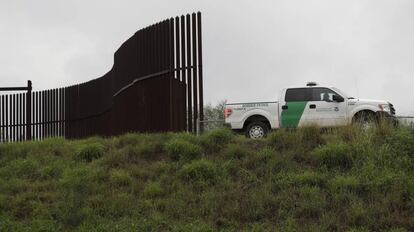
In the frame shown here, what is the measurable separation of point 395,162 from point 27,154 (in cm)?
754

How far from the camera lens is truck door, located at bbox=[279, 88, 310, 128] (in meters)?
16.4

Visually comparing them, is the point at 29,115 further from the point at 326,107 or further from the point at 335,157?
the point at 335,157

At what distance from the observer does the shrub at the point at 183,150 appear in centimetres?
1143

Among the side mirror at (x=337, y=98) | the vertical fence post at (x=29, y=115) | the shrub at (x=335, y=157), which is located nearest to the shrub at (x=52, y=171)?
the shrub at (x=335, y=157)

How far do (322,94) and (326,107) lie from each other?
0.43 m

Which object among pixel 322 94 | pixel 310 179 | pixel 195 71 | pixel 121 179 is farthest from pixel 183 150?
pixel 322 94

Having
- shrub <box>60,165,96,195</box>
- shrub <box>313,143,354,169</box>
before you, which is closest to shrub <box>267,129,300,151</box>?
shrub <box>313,143,354,169</box>

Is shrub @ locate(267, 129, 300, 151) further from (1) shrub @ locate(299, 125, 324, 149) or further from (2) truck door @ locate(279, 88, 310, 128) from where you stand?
(2) truck door @ locate(279, 88, 310, 128)

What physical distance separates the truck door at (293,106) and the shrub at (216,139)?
439 centimetres

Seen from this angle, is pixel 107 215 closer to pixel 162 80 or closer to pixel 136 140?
pixel 136 140

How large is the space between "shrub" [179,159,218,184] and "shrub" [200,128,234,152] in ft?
3.60

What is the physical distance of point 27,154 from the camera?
12.8m

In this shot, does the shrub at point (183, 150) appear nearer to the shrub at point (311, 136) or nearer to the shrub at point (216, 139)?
the shrub at point (216, 139)

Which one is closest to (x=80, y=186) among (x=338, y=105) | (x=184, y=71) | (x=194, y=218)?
(x=194, y=218)
